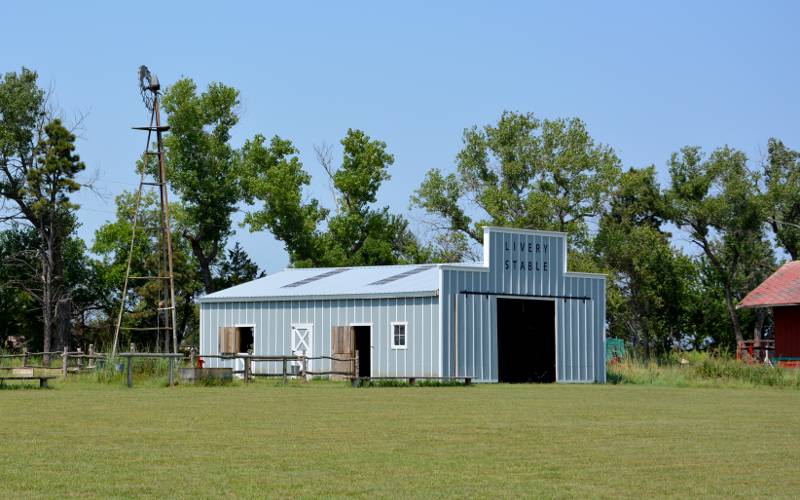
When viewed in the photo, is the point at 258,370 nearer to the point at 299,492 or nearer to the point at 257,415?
the point at 257,415

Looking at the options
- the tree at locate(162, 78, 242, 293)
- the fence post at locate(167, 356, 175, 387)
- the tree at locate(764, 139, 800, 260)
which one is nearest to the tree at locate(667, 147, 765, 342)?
the tree at locate(764, 139, 800, 260)

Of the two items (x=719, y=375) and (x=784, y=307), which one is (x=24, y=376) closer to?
(x=719, y=375)

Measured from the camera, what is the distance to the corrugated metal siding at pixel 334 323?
39031 millimetres

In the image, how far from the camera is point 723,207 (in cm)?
6450

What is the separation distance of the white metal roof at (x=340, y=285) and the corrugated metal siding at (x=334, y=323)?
27 cm

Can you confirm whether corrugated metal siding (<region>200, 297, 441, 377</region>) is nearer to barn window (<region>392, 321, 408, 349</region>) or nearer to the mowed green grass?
barn window (<region>392, 321, 408, 349</region>)

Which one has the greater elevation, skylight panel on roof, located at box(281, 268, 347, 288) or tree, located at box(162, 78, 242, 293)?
tree, located at box(162, 78, 242, 293)

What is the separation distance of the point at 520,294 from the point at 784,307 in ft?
47.3

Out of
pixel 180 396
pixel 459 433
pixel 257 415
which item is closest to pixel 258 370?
pixel 180 396

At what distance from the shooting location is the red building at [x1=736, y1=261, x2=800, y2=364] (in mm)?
48719

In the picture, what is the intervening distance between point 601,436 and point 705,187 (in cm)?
5089

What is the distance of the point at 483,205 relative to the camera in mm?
66250

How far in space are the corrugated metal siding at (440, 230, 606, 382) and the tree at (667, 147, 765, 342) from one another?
24.3m

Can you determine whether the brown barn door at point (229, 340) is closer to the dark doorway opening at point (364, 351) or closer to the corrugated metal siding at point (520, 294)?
the dark doorway opening at point (364, 351)
